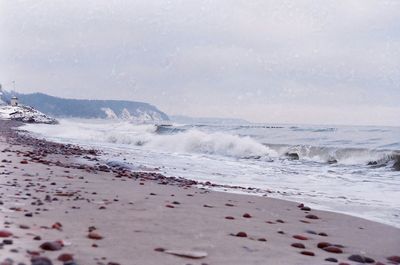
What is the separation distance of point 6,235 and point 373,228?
172 inches

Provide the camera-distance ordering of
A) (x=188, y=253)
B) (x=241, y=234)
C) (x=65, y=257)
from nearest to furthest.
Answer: (x=65, y=257), (x=188, y=253), (x=241, y=234)

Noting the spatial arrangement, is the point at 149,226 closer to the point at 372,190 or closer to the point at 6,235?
the point at 6,235

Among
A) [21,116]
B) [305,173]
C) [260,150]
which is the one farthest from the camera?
[21,116]

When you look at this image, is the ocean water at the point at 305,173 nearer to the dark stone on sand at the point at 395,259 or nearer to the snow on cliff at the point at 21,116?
the dark stone on sand at the point at 395,259

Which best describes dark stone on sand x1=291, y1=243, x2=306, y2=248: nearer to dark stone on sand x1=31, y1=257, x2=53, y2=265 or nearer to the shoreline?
the shoreline

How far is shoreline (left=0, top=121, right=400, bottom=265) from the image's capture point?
3.48 meters

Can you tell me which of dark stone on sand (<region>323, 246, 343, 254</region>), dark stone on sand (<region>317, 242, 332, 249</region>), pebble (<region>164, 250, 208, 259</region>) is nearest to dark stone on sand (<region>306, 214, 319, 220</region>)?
dark stone on sand (<region>317, 242, 332, 249</region>)

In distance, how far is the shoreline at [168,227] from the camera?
137 inches

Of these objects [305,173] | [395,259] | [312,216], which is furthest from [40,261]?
[305,173]

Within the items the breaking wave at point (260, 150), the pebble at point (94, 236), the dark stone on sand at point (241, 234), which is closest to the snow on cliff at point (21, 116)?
the breaking wave at point (260, 150)

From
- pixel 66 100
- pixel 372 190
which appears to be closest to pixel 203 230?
pixel 372 190

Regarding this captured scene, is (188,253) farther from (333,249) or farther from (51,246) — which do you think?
(333,249)

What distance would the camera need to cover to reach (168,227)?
14.9 feet

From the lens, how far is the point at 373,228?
5941 millimetres
